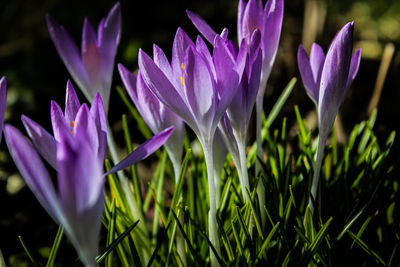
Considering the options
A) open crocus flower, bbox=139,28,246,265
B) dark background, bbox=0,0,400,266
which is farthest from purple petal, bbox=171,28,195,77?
dark background, bbox=0,0,400,266

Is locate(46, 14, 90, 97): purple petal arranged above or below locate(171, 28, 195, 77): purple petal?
above

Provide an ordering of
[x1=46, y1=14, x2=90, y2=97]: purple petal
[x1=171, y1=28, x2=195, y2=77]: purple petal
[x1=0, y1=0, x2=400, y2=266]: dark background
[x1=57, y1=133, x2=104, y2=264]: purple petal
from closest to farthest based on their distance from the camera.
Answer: [x1=57, y1=133, x2=104, y2=264]: purple petal, [x1=171, y1=28, x2=195, y2=77]: purple petal, [x1=46, y1=14, x2=90, y2=97]: purple petal, [x1=0, y1=0, x2=400, y2=266]: dark background

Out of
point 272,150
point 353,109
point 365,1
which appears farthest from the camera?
point 365,1

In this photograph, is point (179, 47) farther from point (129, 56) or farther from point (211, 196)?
point (129, 56)

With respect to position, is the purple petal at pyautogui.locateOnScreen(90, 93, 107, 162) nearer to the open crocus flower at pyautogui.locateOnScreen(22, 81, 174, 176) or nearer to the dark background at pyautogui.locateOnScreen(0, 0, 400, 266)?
the open crocus flower at pyautogui.locateOnScreen(22, 81, 174, 176)

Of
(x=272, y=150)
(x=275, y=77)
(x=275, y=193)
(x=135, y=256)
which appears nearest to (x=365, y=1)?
(x=275, y=77)

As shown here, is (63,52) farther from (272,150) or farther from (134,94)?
(272,150)

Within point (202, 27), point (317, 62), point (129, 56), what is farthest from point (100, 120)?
point (129, 56)
